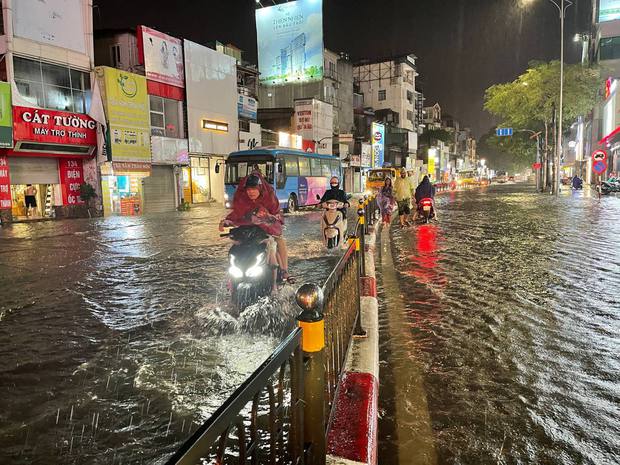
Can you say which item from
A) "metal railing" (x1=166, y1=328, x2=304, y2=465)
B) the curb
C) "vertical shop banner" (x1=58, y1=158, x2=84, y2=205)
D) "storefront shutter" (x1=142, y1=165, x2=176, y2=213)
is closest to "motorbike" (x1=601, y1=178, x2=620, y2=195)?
"storefront shutter" (x1=142, y1=165, x2=176, y2=213)

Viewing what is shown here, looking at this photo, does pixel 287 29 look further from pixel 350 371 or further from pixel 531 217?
pixel 350 371

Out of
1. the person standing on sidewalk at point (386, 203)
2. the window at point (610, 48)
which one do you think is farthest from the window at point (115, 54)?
the window at point (610, 48)

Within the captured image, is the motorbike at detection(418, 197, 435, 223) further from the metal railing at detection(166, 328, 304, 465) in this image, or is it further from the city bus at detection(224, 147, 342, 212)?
the metal railing at detection(166, 328, 304, 465)

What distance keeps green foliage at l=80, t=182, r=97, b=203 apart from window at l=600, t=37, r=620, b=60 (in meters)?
56.7

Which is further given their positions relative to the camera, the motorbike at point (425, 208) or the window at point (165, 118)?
the window at point (165, 118)

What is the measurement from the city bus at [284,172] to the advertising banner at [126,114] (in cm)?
688

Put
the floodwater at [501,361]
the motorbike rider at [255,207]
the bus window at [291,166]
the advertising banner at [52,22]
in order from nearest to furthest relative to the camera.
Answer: the floodwater at [501,361] → the motorbike rider at [255,207] → the advertising banner at [52,22] → the bus window at [291,166]

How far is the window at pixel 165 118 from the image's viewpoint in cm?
2857

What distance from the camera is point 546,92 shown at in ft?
125

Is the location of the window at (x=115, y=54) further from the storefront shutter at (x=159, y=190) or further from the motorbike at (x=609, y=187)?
the motorbike at (x=609, y=187)

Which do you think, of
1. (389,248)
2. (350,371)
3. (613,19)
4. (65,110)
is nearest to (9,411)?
(350,371)

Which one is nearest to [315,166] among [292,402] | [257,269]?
[257,269]

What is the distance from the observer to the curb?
8.73ft

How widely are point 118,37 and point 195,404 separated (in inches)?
1216
